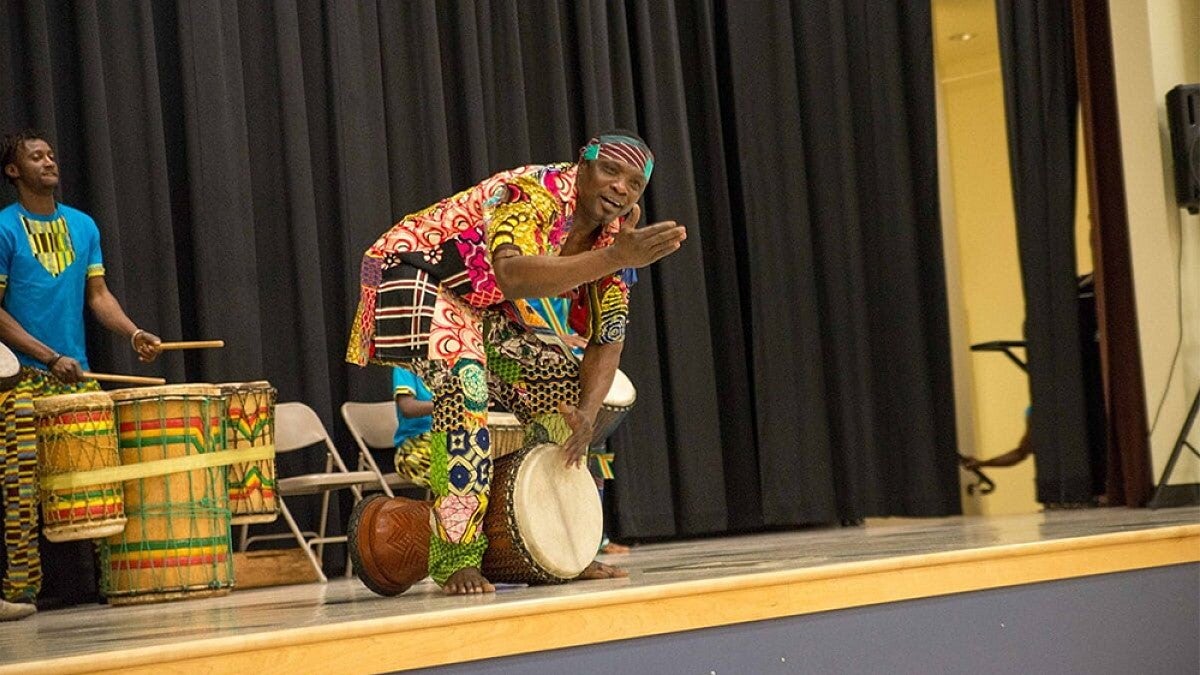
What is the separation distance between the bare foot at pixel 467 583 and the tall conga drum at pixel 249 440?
1799mm

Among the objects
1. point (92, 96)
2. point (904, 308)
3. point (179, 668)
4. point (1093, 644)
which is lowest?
point (1093, 644)

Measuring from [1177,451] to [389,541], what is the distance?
11.9ft

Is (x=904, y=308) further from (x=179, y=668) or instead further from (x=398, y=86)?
(x=179, y=668)

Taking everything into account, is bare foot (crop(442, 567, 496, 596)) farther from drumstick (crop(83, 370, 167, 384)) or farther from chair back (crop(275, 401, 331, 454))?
chair back (crop(275, 401, 331, 454))

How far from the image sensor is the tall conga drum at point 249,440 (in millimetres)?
4992

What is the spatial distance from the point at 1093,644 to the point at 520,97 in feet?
11.8

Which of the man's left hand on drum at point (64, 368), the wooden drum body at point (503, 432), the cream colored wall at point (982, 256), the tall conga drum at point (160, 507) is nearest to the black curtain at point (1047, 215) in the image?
the cream colored wall at point (982, 256)

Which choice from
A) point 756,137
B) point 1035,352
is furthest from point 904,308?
point 756,137

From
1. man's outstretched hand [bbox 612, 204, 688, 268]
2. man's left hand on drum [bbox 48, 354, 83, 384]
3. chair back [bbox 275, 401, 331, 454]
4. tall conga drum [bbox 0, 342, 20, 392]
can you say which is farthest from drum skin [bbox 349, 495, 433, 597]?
chair back [bbox 275, 401, 331, 454]

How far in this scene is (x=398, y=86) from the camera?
6.00 metres

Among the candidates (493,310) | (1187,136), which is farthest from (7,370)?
(1187,136)

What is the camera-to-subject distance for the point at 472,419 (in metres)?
3.39

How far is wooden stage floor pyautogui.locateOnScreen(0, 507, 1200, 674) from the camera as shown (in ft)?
7.98

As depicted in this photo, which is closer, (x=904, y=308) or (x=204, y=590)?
(x=204, y=590)
